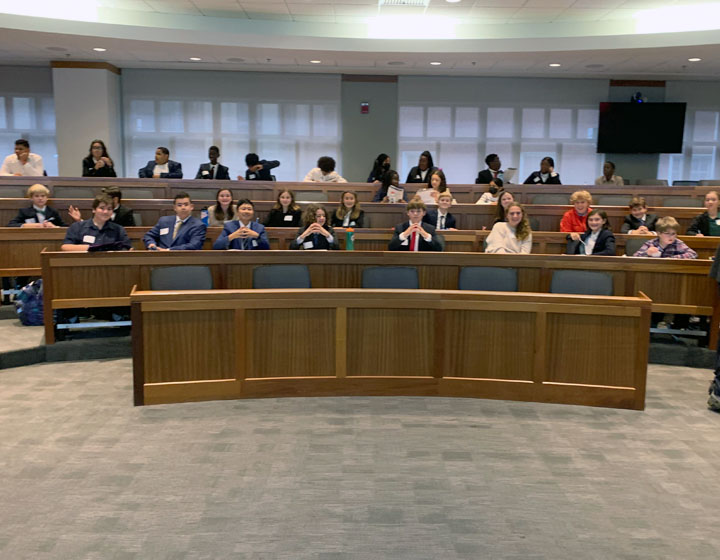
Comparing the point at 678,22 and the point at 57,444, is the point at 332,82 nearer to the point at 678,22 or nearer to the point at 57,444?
the point at 678,22

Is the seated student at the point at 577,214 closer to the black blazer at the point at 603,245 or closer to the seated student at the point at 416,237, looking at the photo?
the black blazer at the point at 603,245

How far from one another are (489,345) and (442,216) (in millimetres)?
2842

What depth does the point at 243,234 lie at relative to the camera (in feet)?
17.3

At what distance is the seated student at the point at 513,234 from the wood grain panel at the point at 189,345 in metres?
2.54

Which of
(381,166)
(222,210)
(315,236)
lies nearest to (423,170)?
(381,166)

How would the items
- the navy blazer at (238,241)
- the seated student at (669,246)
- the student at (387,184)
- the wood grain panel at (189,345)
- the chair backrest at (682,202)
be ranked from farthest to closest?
1. the chair backrest at (682,202)
2. the student at (387,184)
3. the navy blazer at (238,241)
4. the seated student at (669,246)
5. the wood grain panel at (189,345)

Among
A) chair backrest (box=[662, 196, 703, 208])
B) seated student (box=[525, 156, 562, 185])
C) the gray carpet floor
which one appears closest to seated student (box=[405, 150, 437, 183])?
seated student (box=[525, 156, 562, 185])

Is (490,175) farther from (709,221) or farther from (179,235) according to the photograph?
(179,235)

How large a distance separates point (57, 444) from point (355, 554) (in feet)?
5.81

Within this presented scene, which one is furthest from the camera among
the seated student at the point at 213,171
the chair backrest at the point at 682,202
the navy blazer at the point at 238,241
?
the seated student at the point at 213,171

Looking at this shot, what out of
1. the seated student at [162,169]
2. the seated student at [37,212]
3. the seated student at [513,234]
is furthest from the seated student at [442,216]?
the seated student at [162,169]

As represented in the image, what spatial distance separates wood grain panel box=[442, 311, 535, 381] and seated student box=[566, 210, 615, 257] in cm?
198

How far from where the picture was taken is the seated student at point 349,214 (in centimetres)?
638

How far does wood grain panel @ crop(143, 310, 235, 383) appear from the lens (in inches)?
147
